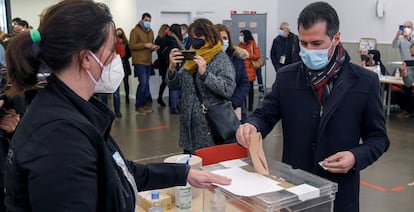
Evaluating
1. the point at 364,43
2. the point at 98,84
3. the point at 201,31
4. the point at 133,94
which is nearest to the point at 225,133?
the point at 201,31

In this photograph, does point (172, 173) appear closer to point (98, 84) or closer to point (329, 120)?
point (98, 84)

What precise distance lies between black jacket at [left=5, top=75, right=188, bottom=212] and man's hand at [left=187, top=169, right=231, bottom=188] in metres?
0.43

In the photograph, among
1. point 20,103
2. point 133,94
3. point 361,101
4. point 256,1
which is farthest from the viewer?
point 256,1

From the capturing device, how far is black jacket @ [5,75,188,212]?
0.95m

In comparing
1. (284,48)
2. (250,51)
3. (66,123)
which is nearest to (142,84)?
(250,51)

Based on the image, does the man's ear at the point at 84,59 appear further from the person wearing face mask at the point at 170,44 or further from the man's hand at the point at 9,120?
the person wearing face mask at the point at 170,44

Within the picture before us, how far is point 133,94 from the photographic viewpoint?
9500mm

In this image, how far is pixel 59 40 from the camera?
1.07 meters

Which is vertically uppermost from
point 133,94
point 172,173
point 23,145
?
point 23,145

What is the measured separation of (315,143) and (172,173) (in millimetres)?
649

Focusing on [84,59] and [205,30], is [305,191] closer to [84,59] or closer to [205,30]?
[84,59]

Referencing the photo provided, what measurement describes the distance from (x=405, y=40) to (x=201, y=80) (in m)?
6.58

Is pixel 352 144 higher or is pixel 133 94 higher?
pixel 352 144

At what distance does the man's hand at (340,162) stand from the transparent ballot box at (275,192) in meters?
0.11
